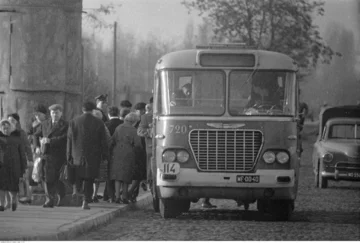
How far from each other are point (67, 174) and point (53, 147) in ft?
1.58

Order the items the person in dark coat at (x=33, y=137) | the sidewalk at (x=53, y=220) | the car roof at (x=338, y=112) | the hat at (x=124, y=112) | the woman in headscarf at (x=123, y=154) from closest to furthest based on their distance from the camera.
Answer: the sidewalk at (x=53, y=220) < the person in dark coat at (x=33, y=137) < the woman in headscarf at (x=123, y=154) < the hat at (x=124, y=112) < the car roof at (x=338, y=112)

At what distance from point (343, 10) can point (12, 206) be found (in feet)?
40.7

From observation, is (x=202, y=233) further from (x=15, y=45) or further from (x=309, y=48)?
(x=309, y=48)

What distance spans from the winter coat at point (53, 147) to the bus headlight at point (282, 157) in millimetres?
3202

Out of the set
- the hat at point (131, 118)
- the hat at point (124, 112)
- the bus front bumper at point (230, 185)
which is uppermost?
the hat at point (124, 112)

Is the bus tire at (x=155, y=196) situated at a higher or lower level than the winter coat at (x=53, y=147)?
lower

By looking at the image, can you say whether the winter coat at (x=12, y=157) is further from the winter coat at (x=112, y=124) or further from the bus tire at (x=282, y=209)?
the bus tire at (x=282, y=209)

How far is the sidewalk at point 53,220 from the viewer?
1183 cm

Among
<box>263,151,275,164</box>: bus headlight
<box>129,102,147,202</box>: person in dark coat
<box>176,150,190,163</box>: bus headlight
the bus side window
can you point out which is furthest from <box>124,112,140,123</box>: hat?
<box>263,151,275,164</box>: bus headlight

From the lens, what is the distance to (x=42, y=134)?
652 inches

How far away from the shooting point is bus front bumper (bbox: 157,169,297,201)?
50.8ft

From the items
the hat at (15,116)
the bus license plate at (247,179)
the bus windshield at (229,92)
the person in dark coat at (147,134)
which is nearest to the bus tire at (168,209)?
the bus license plate at (247,179)

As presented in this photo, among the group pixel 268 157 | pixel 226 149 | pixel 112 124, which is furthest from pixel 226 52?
pixel 112 124

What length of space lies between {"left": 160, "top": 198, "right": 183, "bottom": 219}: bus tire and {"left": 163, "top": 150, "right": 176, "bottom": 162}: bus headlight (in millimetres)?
690
